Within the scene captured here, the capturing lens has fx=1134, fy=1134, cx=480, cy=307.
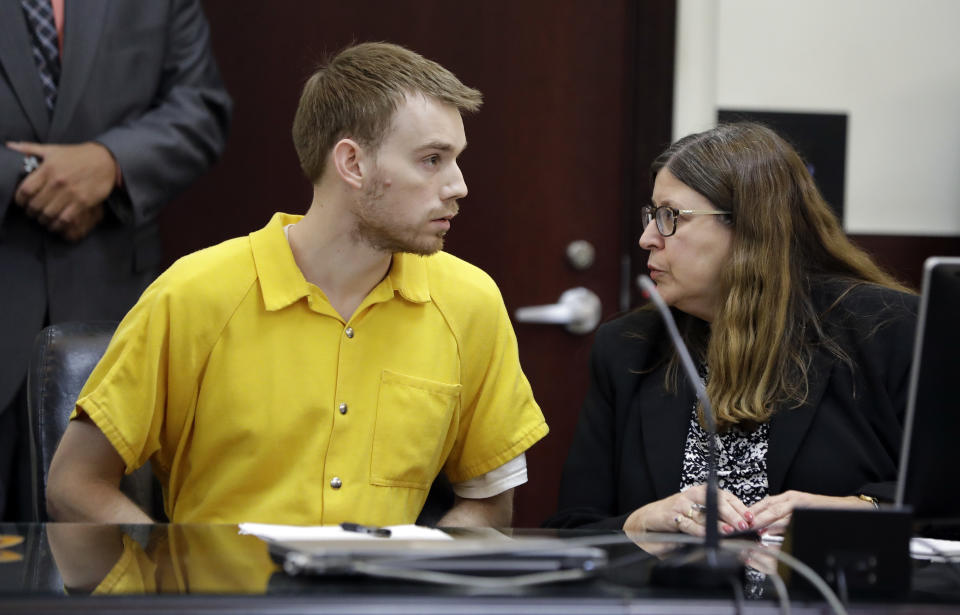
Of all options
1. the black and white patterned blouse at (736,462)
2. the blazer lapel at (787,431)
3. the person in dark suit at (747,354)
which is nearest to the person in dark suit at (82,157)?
the person in dark suit at (747,354)

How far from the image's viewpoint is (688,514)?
1.68m

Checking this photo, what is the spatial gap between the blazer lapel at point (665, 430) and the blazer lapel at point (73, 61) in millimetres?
1279

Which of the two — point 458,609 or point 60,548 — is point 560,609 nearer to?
point 458,609

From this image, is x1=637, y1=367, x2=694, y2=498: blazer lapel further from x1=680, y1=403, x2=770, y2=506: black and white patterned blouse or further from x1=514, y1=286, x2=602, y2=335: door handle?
x1=514, y1=286, x2=602, y2=335: door handle

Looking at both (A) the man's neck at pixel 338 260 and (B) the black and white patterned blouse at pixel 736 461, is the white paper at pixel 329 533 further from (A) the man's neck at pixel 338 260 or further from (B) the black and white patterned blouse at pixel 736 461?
(B) the black and white patterned blouse at pixel 736 461

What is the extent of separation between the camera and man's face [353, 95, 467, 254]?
5.83 ft

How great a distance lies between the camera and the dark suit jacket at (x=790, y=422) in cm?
185

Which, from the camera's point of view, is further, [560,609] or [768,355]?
[768,355]

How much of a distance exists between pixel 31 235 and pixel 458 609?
5.28 ft

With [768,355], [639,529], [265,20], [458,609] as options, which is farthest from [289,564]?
[265,20]

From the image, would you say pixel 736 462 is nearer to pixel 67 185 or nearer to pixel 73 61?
pixel 67 185

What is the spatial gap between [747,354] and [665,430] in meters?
0.19

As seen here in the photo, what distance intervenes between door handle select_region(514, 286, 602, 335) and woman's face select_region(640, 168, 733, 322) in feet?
3.15

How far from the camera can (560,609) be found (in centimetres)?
99
